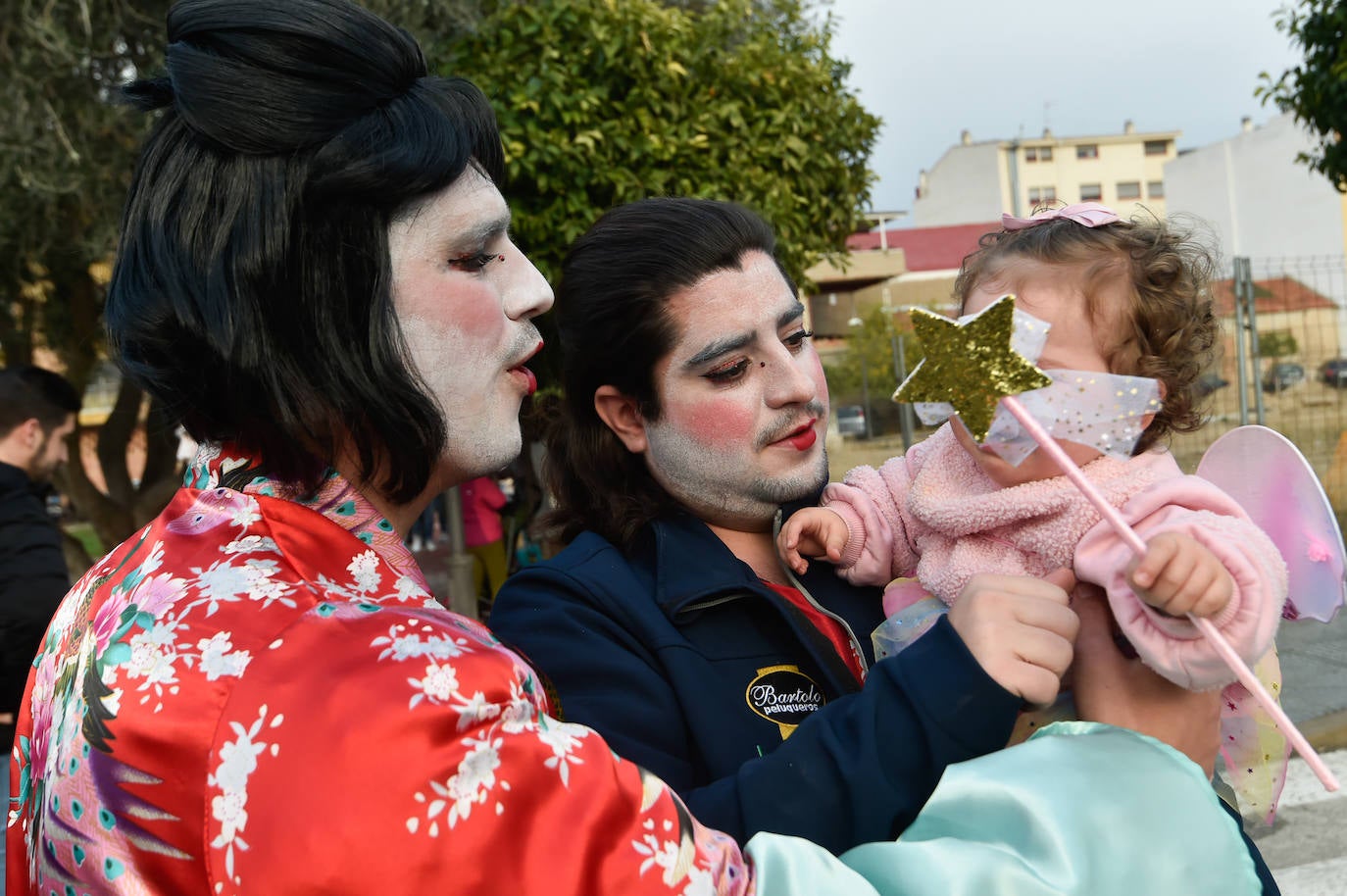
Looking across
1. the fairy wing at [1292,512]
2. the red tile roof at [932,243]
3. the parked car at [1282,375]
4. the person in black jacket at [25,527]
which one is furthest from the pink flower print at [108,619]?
the red tile roof at [932,243]

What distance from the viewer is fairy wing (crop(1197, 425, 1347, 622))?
1.53 m

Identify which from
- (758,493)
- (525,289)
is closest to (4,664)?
(758,493)

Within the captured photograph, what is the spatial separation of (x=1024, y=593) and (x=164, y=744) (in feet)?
2.96

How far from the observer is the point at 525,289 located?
4.59 feet

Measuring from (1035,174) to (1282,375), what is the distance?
53.3 metres

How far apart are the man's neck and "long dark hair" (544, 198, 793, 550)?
0.37 feet

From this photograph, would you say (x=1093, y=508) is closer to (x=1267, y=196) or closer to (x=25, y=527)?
(x=25, y=527)

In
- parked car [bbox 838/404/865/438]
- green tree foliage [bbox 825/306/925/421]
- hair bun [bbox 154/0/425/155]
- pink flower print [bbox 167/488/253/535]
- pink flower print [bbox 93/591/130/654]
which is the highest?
hair bun [bbox 154/0/425/155]

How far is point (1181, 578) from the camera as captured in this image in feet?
3.98

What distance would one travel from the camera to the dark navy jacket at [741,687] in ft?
4.20

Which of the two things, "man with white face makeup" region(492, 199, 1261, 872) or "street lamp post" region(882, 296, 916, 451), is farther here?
"street lamp post" region(882, 296, 916, 451)

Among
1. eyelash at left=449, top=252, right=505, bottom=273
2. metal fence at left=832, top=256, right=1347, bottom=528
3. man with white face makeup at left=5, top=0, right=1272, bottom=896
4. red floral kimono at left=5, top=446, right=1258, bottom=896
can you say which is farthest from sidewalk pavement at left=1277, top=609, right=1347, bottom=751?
eyelash at left=449, top=252, right=505, bottom=273

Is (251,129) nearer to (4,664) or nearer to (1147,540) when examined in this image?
(1147,540)

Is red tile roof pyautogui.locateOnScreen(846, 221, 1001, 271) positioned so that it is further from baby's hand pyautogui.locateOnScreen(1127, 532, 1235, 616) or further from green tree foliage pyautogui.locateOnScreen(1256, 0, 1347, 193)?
baby's hand pyautogui.locateOnScreen(1127, 532, 1235, 616)
